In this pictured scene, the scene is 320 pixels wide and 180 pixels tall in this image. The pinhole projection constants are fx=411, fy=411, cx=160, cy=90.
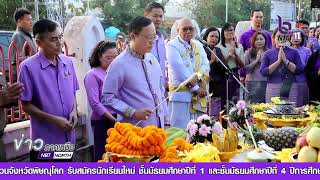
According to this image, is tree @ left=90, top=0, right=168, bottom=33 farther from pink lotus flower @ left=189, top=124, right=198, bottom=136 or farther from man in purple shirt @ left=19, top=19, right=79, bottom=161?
pink lotus flower @ left=189, top=124, right=198, bottom=136

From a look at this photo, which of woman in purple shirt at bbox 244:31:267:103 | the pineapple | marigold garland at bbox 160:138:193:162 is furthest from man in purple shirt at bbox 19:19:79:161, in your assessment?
woman in purple shirt at bbox 244:31:267:103

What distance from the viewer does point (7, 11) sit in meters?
16.4

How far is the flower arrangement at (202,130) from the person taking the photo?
86.4 inches

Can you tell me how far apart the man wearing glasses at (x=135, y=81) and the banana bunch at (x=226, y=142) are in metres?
0.46

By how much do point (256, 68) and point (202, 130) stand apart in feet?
8.72

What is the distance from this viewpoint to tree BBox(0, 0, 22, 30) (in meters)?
15.8

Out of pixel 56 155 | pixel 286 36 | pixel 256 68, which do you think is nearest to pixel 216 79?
pixel 256 68

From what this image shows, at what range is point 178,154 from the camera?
69.5 inches

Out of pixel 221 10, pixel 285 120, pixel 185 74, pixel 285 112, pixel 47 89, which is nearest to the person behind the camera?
pixel 47 89

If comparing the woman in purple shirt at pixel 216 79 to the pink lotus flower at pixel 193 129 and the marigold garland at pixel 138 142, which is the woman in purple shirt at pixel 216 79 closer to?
the pink lotus flower at pixel 193 129

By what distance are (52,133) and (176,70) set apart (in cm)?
139

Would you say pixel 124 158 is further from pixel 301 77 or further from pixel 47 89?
pixel 301 77

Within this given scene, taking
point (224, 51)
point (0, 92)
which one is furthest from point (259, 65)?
point (0, 92)

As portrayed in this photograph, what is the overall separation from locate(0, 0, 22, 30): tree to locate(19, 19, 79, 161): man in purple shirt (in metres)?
14.4
